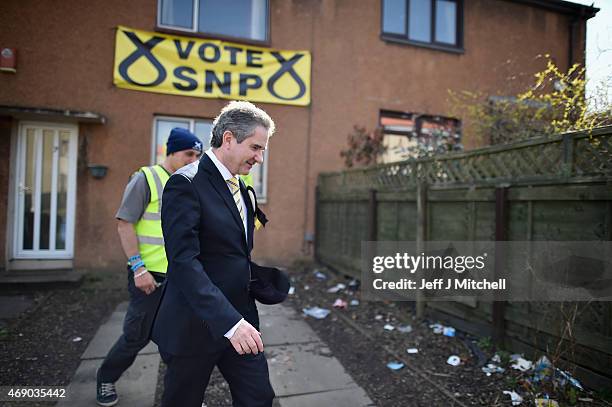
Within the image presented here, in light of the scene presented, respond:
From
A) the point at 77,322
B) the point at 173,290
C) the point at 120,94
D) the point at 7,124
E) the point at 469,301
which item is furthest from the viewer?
the point at 120,94

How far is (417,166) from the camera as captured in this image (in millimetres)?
4832

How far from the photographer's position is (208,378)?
72.5 inches

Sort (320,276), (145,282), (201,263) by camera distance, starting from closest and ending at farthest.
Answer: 1. (201,263)
2. (145,282)
3. (320,276)

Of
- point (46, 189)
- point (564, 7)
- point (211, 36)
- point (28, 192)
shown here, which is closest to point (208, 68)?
point (211, 36)

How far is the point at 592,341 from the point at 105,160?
704cm

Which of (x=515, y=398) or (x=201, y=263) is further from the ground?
(x=201, y=263)

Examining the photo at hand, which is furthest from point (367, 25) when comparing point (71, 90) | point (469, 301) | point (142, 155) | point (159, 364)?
point (159, 364)

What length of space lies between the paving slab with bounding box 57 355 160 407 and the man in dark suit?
4.96 ft

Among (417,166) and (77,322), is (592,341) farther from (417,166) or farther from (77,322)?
(77,322)

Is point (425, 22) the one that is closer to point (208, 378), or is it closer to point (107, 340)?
point (107, 340)

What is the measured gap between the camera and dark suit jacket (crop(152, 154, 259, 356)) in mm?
1553

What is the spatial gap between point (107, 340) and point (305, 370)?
2.27 meters

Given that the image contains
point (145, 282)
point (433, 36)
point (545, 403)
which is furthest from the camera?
point (433, 36)

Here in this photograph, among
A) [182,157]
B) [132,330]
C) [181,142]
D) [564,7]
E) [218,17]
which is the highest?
[564,7]
